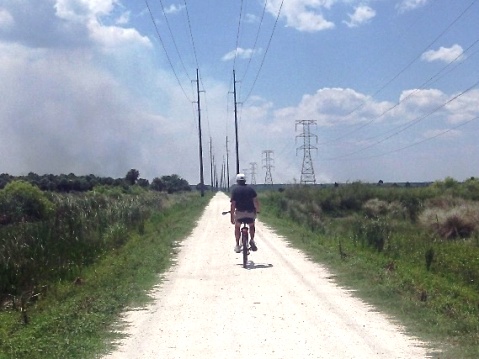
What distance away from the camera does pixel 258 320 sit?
10.5 m

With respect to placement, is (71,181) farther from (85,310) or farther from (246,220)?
(85,310)

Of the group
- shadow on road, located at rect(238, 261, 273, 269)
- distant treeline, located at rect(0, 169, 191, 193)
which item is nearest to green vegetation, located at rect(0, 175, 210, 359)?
shadow on road, located at rect(238, 261, 273, 269)

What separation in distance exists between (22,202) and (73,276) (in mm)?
27138

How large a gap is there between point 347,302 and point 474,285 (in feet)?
23.2

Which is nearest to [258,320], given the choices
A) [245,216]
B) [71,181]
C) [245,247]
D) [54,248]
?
[245,247]

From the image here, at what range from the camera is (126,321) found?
10719mm

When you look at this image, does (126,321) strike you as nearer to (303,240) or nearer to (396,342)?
(396,342)

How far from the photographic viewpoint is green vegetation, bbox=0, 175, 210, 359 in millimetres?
9578

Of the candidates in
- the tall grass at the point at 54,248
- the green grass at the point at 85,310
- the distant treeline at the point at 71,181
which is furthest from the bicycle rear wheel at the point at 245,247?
the distant treeline at the point at 71,181

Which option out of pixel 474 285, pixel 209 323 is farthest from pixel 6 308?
pixel 474 285

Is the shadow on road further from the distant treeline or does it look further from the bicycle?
the distant treeline

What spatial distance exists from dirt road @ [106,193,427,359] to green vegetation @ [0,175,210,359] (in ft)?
2.06

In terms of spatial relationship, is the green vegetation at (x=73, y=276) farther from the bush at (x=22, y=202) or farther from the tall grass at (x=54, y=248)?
the bush at (x=22, y=202)

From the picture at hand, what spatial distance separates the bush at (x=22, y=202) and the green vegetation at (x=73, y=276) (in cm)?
1054
